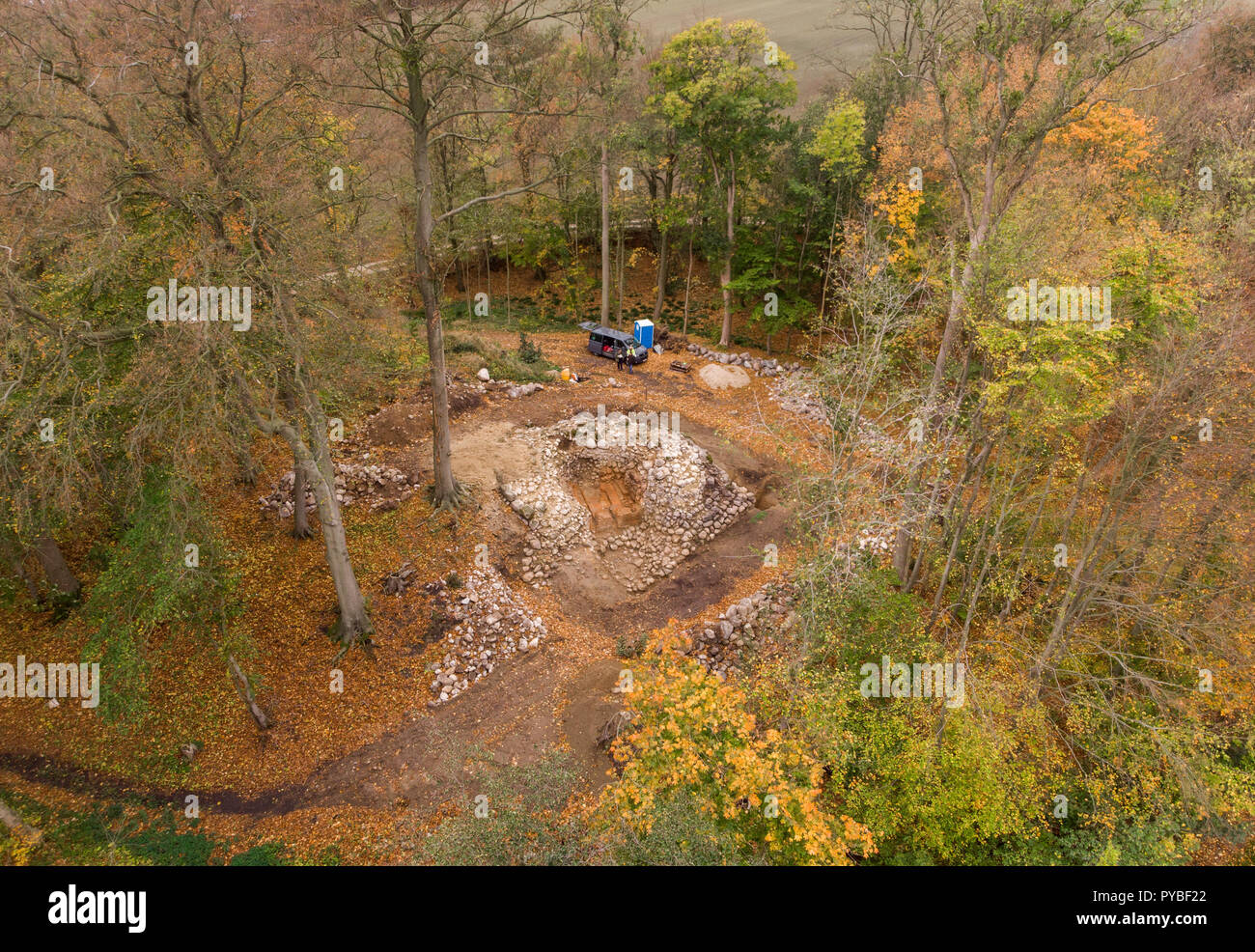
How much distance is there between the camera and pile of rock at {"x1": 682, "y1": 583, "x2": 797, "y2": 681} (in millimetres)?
15969

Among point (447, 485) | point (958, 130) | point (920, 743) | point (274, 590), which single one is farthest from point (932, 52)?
point (274, 590)

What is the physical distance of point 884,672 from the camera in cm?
1277

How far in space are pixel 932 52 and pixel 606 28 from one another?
17.3m

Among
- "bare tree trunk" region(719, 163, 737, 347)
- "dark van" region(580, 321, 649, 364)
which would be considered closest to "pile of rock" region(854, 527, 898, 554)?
"dark van" region(580, 321, 649, 364)

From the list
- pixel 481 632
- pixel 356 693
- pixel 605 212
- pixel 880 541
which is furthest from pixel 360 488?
pixel 605 212

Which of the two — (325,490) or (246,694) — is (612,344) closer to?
(325,490)

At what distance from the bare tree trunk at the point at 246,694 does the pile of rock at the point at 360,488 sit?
5.81 m

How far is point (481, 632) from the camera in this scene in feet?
52.0

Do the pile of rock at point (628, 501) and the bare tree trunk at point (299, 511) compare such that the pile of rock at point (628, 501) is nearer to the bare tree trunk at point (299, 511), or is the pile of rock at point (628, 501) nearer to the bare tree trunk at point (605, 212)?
the bare tree trunk at point (299, 511)

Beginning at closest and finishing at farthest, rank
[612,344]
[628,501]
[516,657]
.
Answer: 1. [516,657]
2. [628,501]
3. [612,344]

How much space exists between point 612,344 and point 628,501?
38.4ft

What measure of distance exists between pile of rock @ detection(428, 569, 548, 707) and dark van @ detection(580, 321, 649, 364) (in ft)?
51.9
